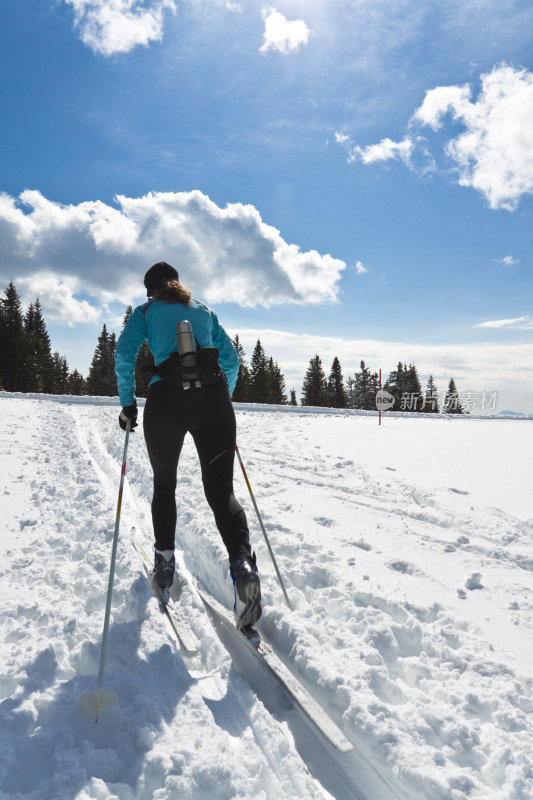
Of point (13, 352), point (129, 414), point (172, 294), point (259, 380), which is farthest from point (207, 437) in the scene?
point (259, 380)

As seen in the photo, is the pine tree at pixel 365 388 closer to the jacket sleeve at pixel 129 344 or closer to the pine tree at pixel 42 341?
the pine tree at pixel 42 341

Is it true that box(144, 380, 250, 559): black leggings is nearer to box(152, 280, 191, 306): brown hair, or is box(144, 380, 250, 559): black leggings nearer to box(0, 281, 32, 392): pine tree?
box(152, 280, 191, 306): brown hair

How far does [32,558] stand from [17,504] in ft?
5.60

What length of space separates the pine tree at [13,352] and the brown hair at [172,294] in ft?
153

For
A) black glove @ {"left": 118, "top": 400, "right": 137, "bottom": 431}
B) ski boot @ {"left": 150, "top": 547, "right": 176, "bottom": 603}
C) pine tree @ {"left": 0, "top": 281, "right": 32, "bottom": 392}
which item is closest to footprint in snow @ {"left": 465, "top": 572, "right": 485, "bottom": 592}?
ski boot @ {"left": 150, "top": 547, "right": 176, "bottom": 603}

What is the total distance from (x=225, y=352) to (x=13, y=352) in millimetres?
47445

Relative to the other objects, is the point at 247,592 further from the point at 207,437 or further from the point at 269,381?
the point at 269,381

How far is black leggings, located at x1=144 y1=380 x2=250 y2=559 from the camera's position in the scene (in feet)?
9.77

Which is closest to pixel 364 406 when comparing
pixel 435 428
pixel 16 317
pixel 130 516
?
pixel 16 317

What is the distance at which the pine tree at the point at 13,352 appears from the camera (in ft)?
142

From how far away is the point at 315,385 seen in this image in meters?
60.5

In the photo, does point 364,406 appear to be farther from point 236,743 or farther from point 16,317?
point 236,743

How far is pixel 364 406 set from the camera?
62.4m

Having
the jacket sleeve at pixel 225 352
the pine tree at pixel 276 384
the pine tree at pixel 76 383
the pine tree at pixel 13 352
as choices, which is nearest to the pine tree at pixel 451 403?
the pine tree at pixel 276 384
